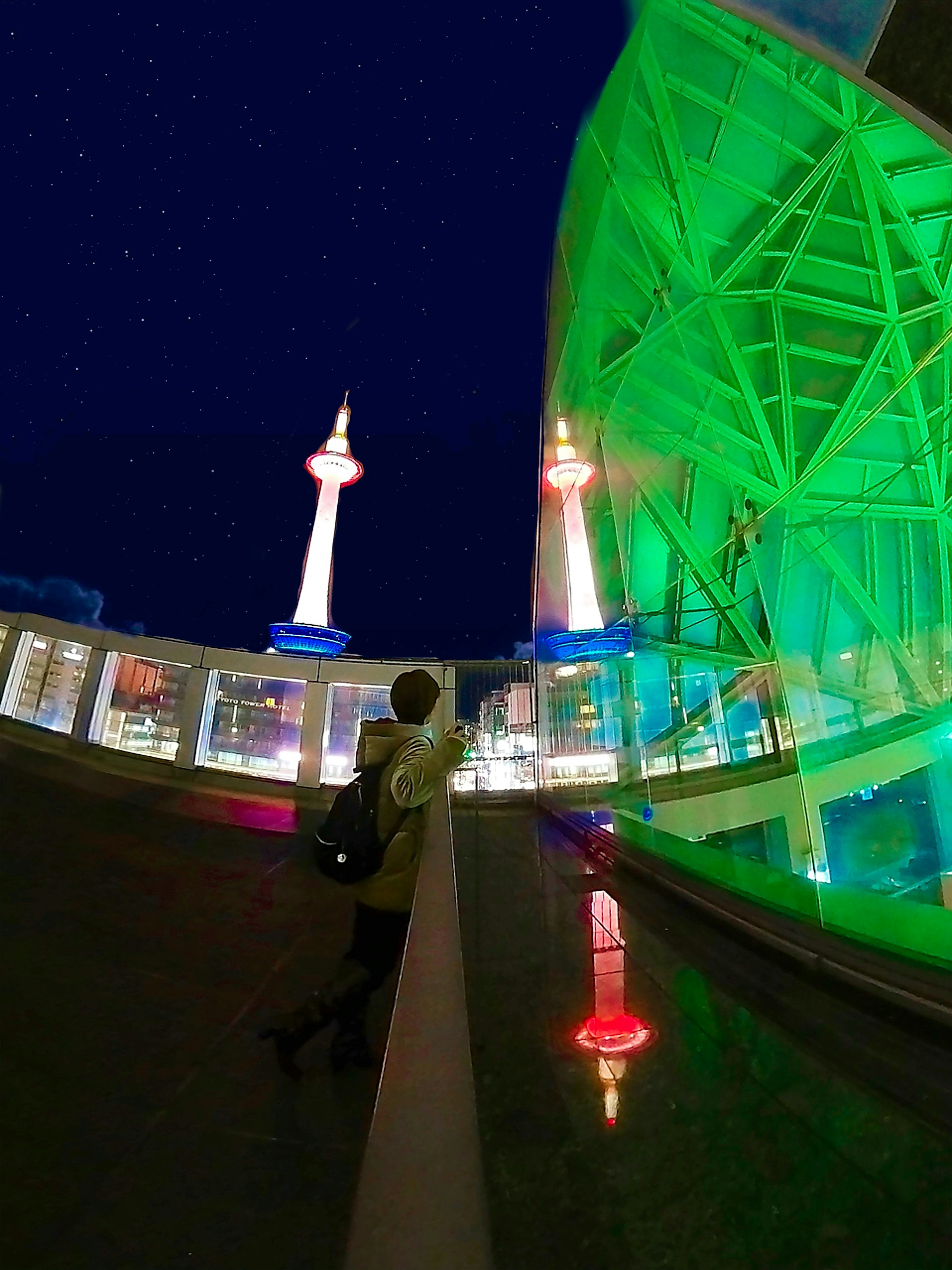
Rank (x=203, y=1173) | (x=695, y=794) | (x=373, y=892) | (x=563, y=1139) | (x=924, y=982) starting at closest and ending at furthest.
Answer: (x=203, y=1173) < (x=563, y=1139) < (x=373, y=892) < (x=924, y=982) < (x=695, y=794)

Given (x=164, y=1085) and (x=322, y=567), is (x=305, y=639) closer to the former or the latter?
(x=322, y=567)

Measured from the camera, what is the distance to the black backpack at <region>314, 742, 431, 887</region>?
6.05ft

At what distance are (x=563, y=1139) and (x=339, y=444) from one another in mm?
32896

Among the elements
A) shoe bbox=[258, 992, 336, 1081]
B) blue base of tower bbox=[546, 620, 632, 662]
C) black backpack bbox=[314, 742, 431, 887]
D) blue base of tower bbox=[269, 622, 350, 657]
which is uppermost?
blue base of tower bbox=[269, 622, 350, 657]

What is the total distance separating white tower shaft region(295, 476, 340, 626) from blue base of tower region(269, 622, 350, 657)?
2149 millimetres

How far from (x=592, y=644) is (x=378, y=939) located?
7542 millimetres

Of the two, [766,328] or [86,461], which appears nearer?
[766,328]

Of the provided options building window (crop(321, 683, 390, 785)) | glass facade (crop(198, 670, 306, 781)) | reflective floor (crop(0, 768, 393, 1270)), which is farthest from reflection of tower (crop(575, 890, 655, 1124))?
building window (crop(321, 683, 390, 785))

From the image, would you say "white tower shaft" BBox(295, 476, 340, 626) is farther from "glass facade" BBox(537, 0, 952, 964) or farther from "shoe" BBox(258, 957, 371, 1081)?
"shoe" BBox(258, 957, 371, 1081)

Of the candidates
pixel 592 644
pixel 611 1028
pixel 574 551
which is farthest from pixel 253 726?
pixel 611 1028

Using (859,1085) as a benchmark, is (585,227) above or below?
above

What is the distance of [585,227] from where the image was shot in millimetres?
11633

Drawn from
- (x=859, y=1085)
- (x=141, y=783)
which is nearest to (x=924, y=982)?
(x=859, y=1085)

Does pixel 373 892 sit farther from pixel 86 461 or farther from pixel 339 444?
pixel 86 461
